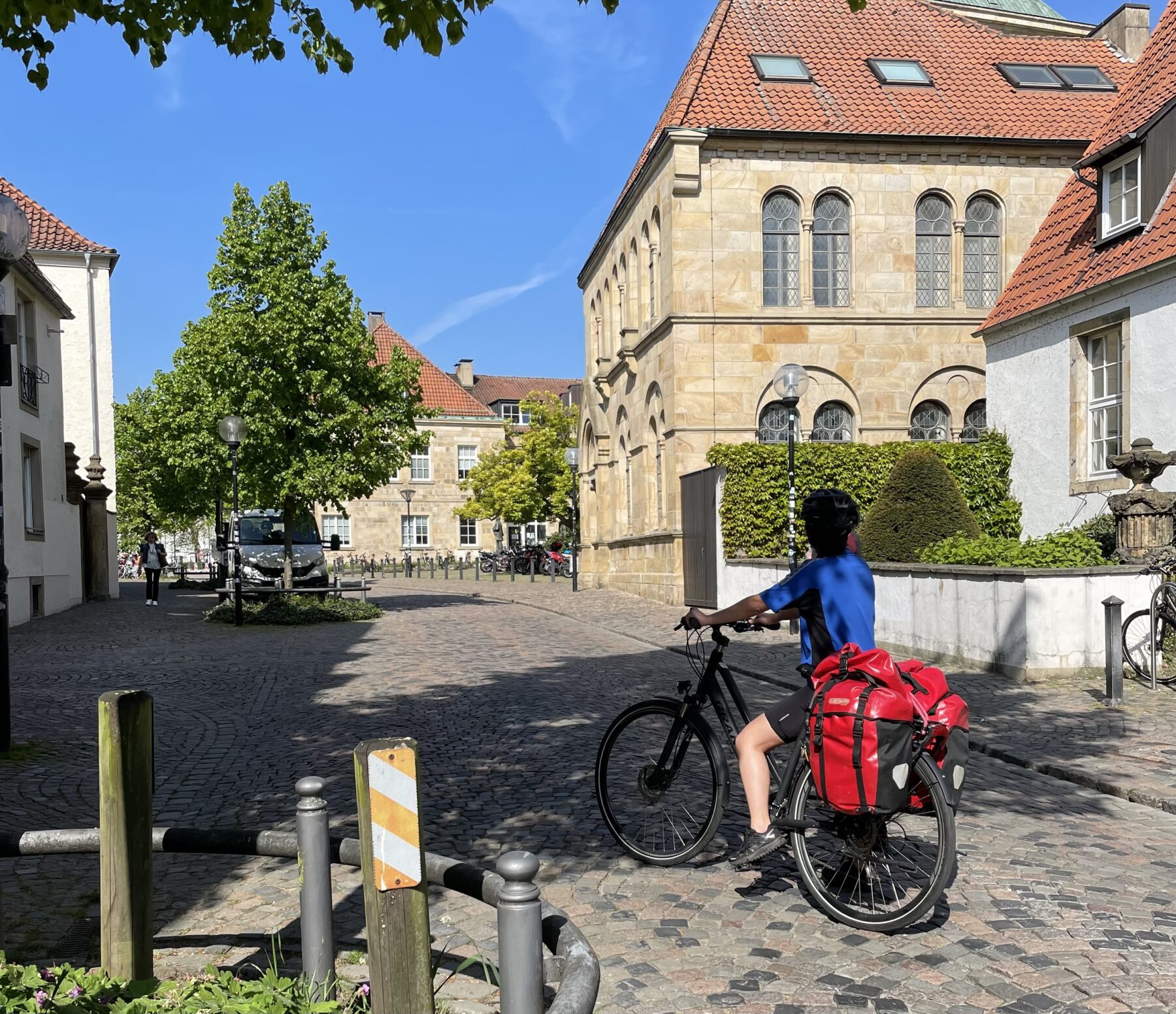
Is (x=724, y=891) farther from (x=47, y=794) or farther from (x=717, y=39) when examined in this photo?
(x=717, y=39)

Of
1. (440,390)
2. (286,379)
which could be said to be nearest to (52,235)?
(286,379)

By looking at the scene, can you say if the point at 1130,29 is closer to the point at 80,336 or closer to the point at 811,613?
the point at 80,336

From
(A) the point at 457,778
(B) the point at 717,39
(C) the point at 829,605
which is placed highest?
(B) the point at 717,39

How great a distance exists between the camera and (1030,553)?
1237cm

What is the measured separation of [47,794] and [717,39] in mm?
24162

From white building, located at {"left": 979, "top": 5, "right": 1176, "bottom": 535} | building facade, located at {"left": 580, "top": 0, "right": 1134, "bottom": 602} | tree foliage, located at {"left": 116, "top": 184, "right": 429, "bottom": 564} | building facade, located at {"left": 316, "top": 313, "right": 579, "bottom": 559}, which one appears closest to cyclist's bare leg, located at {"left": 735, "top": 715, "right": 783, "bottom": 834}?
white building, located at {"left": 979, "top": 5, "right": 1176, "bottom": 535}

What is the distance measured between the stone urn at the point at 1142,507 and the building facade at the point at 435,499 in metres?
58.5

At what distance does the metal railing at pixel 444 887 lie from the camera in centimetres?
248

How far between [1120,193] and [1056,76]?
492 inches

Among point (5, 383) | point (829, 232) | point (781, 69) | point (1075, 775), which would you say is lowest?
point (1075, 775)

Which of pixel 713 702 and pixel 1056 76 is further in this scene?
pixel 1056 76

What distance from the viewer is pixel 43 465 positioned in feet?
78.8


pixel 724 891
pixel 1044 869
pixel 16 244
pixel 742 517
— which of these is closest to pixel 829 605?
pixel 724 891

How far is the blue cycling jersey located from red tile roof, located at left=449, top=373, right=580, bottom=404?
77975mm
